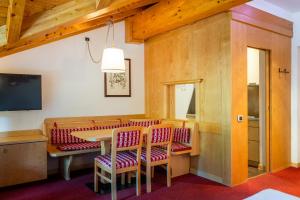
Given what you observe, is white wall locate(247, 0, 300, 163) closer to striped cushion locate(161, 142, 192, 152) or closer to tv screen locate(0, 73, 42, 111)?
striped cushion locate(161, 142, 192, 152)

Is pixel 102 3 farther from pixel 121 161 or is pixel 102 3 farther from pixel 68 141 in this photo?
pixel 68 141

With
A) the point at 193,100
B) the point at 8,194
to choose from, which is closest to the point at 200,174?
the point at 193,100

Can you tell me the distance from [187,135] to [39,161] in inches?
90.3

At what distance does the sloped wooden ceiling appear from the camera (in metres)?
2.65

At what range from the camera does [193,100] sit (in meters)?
4.46

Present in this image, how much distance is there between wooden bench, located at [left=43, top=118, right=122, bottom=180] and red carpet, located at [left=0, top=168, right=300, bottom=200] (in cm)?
36

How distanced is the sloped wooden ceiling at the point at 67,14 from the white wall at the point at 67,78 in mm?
220

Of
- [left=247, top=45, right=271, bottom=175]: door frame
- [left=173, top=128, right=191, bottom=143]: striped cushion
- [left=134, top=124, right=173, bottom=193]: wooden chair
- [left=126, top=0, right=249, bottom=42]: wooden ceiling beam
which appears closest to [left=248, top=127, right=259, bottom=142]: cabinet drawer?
[left=247, top=45, right=271, bottom=175]: door frame

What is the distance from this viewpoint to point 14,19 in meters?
2.62

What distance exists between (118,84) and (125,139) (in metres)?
2.12

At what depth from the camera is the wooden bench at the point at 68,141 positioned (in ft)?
13.0

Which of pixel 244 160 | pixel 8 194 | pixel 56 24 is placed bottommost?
pixel 8 194

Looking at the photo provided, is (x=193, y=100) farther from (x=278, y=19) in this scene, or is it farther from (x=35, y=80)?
(x=35, y=80)

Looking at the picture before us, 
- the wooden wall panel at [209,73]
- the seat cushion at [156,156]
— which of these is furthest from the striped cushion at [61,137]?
the wooden wall panel at [209,73]
